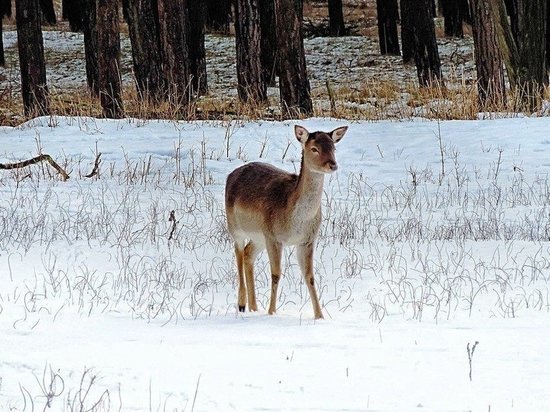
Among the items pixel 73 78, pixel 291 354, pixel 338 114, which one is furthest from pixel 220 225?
pixel 73 78

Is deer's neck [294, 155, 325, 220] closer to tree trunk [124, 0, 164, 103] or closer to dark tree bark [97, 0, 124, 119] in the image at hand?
dark tree bark [97, 0, 124, 119]

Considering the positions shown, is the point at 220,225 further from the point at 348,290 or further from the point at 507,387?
the point at 507,387

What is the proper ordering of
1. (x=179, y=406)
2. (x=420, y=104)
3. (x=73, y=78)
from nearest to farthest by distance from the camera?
(x=179, y=406) < (x=420, y=104) < (x=73, y=78)

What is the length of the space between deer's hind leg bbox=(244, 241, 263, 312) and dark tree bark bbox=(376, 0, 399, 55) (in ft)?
84.7

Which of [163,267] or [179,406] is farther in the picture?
[163,267]

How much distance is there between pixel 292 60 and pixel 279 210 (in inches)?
424

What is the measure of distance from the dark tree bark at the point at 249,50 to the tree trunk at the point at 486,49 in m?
4.29

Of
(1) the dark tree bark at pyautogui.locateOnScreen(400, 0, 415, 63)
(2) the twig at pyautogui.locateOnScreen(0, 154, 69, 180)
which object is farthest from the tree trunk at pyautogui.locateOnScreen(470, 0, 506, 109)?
(1) the dark tree bark at pyautogui.locateOnScreen(400, 0, 415, 63)

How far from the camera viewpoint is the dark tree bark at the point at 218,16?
3997 centimetres

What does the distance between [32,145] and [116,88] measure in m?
3.22

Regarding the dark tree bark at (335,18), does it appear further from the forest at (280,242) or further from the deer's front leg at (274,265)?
the deer's front leg at (274,265)

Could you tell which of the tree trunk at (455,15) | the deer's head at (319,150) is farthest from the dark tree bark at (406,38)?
the deer's head at (319,150)

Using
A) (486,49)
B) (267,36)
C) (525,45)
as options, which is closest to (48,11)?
(267,36)

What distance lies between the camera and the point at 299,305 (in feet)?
24.1
